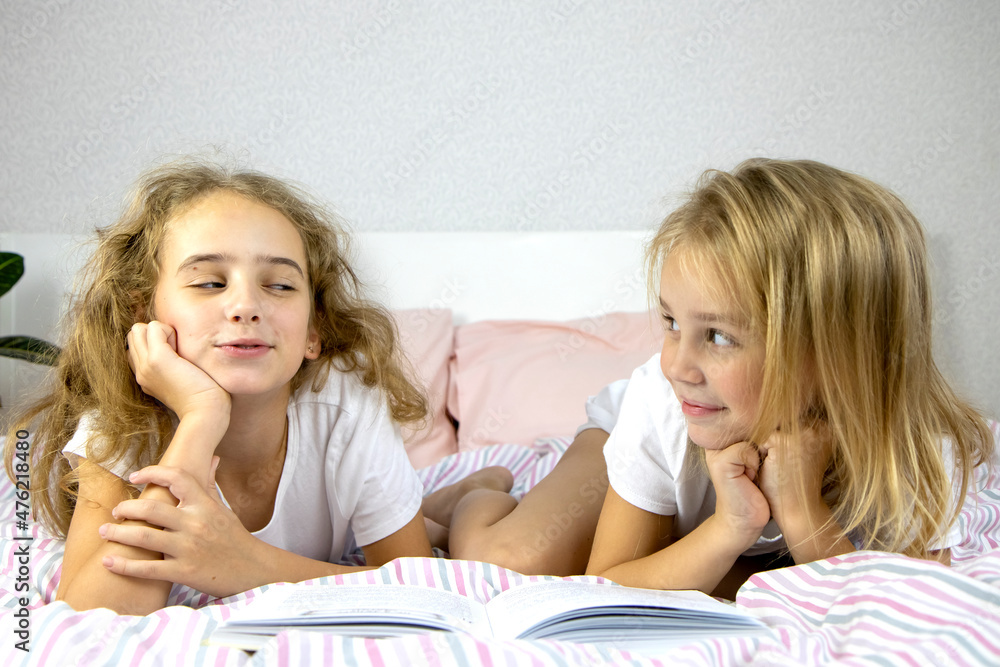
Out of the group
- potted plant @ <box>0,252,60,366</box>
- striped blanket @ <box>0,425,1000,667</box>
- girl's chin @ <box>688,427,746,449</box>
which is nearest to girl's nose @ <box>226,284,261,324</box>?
striped blanket @ <box>0,425,1000,667</box>

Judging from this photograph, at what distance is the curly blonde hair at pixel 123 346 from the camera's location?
995 mm

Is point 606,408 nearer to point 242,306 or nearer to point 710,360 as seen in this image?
point 710,360

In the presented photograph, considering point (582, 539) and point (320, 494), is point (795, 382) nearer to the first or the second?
point (582, 539)

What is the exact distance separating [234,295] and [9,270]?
4.44 feet

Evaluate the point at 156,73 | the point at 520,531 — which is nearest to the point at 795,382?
the point at 520,531

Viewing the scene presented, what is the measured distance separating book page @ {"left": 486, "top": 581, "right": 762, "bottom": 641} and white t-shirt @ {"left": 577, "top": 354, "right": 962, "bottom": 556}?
0.26 m

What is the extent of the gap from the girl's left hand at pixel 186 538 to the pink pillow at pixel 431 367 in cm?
78

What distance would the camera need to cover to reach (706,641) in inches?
25.4

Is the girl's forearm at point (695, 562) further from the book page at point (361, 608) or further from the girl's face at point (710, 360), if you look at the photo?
the book page at point (361, 608)

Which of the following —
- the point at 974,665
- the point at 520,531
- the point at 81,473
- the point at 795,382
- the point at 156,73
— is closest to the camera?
the point at 974,665

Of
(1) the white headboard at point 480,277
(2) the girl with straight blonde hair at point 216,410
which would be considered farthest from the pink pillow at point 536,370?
(2) the girl with straight blonde hair at point 216,410

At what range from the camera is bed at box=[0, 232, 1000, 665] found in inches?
24.1

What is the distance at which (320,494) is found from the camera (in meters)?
1.12

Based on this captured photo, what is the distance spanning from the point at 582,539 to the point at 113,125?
1838 millimetres
